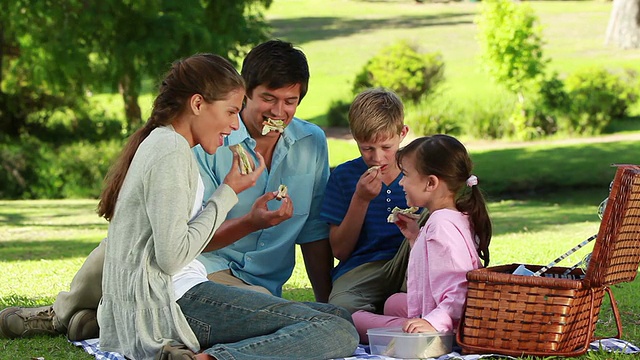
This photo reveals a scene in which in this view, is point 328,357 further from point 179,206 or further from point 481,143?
point 481,143

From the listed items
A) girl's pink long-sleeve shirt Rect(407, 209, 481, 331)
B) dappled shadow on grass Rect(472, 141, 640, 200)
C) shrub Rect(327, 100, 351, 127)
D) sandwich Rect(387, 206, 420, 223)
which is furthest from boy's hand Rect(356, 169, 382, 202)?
shrub Rect(327, 100, 351, 127)

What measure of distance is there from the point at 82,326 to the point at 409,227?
171cm

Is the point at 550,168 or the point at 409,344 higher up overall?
the point at 409,344

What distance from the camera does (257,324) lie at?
405 centimetres

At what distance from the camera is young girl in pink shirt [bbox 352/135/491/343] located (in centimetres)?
435

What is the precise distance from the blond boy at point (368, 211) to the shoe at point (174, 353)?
124cm

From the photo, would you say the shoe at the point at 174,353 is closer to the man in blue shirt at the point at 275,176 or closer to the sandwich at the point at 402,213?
the man in blue shirt at the point at 275,176

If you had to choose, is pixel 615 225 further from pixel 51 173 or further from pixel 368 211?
pixel 51 173

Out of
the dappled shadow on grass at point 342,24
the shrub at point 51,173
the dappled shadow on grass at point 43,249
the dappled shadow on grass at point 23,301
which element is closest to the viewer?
the dappled shadow on grass at point 23,301

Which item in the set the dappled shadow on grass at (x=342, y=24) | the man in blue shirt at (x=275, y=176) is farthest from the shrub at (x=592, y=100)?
the man in blue shirt at (x=275, y=176)

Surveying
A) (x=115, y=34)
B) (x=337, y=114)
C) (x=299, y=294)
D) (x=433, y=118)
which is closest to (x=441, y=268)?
(x=299, y=294)

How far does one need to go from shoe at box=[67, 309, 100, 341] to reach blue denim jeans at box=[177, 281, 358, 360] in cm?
89

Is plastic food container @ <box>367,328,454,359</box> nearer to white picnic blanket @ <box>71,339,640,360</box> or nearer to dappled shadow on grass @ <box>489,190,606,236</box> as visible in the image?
white picnic blanket @ <box>71,339,640,360</box>

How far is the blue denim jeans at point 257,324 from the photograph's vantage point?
399 cm
